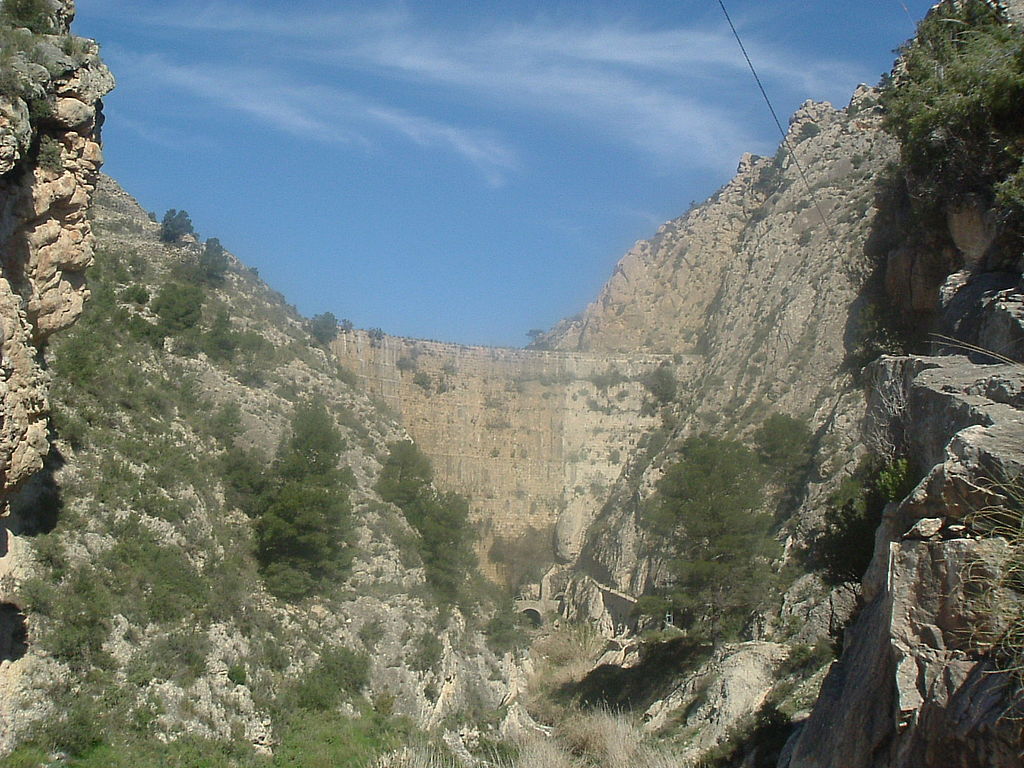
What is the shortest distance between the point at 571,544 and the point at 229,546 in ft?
88.9

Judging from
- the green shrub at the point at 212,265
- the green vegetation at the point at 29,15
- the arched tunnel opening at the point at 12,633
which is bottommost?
the arched tunnel opening at the point at 12,633

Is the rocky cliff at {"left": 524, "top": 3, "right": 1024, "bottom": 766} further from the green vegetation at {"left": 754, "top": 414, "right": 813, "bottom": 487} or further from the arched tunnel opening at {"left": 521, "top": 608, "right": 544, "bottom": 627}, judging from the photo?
the arched tunnel opening at {"left": 521, "top": 608, "right": 544, "bottom": 627}

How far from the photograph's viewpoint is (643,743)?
50.6 feet

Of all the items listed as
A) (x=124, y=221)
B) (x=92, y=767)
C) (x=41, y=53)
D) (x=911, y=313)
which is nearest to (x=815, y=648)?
(x=911, y=313)

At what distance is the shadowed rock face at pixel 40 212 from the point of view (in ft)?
31.8

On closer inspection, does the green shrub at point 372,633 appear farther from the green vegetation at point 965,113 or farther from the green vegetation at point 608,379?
the green vegetation at point 608,379

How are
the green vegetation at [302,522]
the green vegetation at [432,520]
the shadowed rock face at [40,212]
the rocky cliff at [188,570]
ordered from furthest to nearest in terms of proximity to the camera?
the green vegetation at [432,520], the green vegetation at [302,522], the rocky cliff at [188,570], the shadowed rock face at [40,212]

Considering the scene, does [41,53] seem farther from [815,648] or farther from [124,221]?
[124,221]

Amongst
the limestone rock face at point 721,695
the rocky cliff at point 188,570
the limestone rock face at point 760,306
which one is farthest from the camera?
the limestone rock face at point 760,306

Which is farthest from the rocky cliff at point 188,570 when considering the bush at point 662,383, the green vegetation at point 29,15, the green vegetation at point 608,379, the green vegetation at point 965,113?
the bush at point 662,383

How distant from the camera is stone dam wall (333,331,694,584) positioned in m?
45.5

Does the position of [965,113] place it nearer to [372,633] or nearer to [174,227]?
[372,633]

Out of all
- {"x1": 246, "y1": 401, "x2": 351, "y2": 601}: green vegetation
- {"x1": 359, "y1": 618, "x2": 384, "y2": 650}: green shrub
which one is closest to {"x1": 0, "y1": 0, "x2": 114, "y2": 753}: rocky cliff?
{"x1": 246, "y1": 401, "x2": 351, "y2": 601}: green vegetation

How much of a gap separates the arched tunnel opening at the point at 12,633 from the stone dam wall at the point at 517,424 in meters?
29.6
